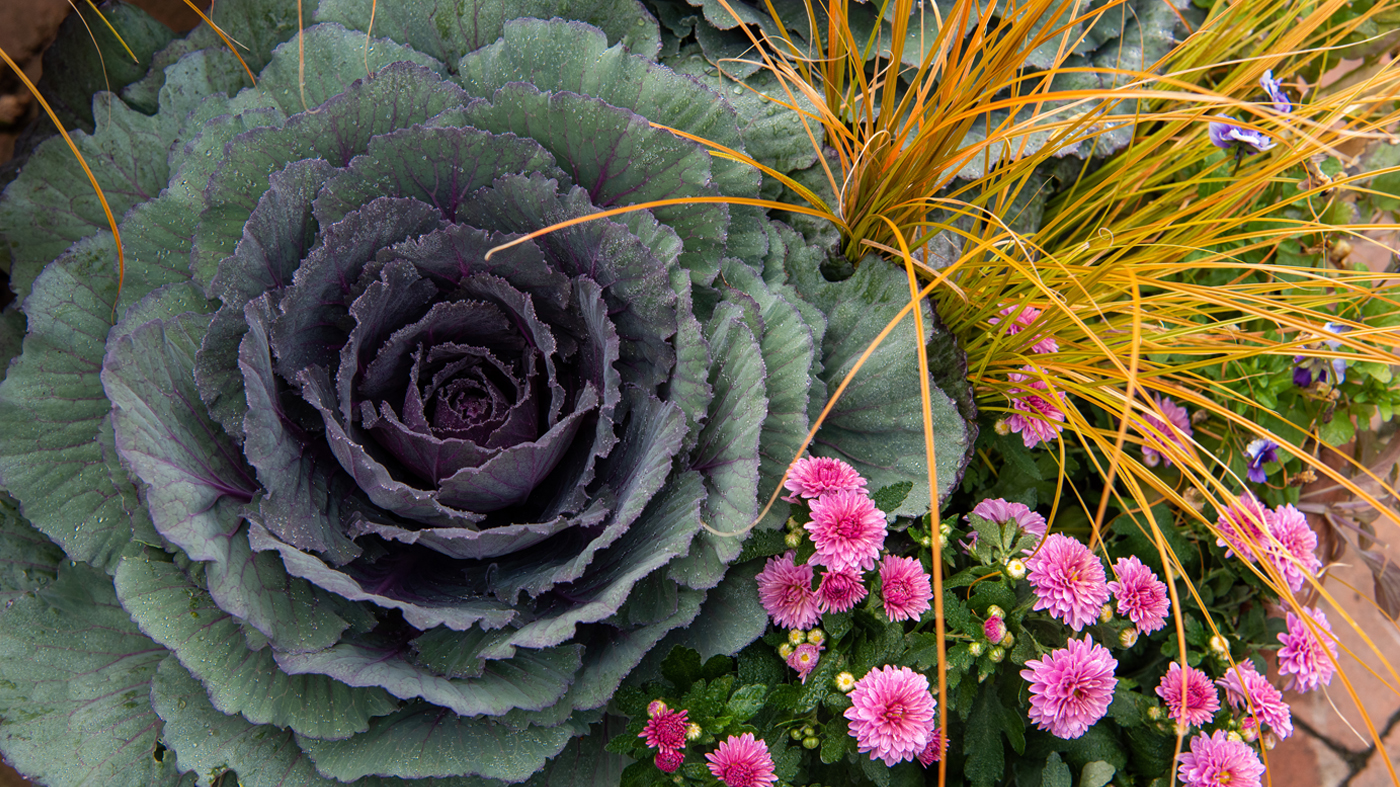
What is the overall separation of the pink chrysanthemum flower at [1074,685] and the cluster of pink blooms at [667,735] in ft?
1.48

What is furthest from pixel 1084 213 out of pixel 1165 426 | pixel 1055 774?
pixel 1055 774

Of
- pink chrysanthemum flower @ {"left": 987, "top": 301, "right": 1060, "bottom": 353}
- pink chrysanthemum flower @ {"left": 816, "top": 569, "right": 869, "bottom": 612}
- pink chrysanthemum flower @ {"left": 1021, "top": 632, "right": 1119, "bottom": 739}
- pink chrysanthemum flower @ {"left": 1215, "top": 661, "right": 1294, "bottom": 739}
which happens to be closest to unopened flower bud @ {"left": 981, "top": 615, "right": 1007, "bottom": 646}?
pink chrysanthemum flower @ {"left": 1021, "top": 632, "right": 1119, "bottom": 739}

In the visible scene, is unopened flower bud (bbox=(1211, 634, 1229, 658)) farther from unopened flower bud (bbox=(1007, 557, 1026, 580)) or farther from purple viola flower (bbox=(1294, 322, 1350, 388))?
purple viola flower (bbox=(1294, 322, 1350, 388))

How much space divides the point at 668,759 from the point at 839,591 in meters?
0.30

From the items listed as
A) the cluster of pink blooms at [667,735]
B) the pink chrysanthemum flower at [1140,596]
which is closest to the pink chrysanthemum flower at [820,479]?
the cluster of pink blooms at [667,735]

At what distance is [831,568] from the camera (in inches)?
39.0

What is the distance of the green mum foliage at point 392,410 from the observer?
932 mm

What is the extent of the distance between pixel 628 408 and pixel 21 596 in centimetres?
82

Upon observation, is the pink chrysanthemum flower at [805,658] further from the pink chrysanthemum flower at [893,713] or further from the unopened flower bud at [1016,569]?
the unopened flower bud at [1016,569]

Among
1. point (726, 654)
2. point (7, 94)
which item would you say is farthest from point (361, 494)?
point (7, 94)

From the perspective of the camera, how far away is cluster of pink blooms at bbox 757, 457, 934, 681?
987 mm

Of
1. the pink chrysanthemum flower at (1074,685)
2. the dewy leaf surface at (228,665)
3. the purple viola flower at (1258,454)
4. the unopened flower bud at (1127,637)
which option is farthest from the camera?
the purple viola flower at (1258,454)

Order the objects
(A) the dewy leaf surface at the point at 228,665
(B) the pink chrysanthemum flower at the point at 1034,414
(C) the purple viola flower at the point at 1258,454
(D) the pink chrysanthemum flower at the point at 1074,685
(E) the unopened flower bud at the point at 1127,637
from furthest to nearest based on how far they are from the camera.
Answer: (C) the purple viola flower at the point at 1258,454 → (B) the pink chrysanthemum flower at the point at 1034,414 → (E) the unopened flower bud at the point at 1127,637 → (D) the pink chrysanthemum flower at the point at 1074,685 → (A) the dewy leaf surface at the point at 228,665

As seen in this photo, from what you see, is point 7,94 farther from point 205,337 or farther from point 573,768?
point 573,768
